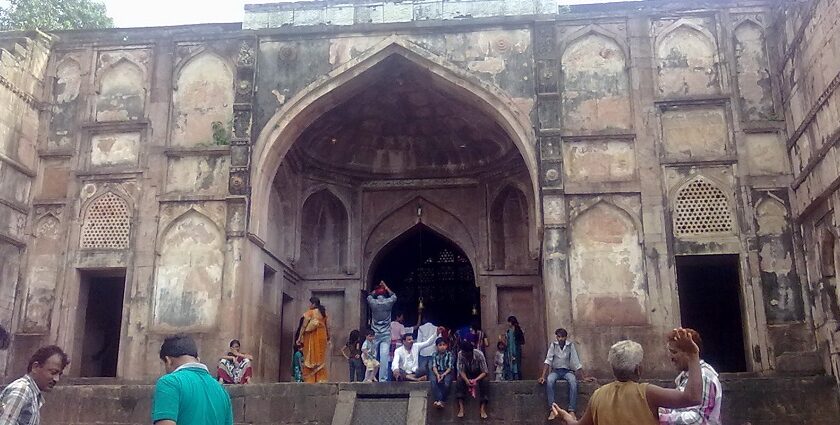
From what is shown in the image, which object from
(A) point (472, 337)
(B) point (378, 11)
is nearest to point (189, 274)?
(A) point (472, 337)

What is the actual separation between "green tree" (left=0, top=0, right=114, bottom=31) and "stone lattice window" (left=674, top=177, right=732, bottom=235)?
1551 cm

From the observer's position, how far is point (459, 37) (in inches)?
526

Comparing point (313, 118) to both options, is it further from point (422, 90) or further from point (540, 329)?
point (540, 329)

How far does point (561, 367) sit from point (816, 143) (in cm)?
498

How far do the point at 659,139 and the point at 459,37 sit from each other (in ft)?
12.7

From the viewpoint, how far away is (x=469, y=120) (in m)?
15.2

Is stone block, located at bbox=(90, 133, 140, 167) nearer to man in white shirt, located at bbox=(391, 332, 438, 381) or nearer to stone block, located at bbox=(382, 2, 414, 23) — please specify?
stone block, located at bbox=(382, 2, 414, 23)

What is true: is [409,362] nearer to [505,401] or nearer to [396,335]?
[396,335]

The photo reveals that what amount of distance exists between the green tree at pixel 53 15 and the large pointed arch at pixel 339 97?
9.23 m

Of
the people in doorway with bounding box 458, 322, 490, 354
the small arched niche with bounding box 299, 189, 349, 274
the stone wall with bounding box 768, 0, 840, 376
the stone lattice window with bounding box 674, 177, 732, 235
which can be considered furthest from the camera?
the small arched niche with bounding box 299, 189, 349, 274

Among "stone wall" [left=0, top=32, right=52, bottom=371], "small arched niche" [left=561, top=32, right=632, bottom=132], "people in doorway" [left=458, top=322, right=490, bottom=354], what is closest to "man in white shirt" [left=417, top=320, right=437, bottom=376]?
"people in doorway" [left=458, top=322, right=490, bottom=354]

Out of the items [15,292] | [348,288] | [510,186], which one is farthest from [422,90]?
[15,292]

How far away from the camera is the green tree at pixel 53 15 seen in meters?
19.4

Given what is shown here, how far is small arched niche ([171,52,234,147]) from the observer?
13312 millimetres
